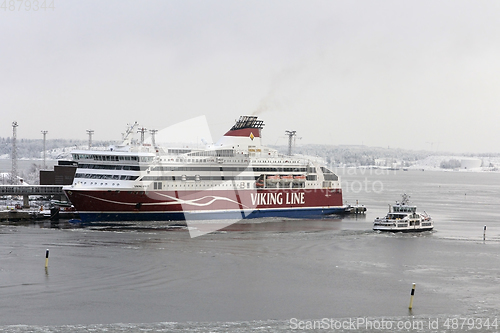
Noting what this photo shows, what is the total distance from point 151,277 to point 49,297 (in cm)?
406

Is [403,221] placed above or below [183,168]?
below

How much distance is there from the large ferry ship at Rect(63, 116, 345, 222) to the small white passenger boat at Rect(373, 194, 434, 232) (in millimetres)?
8334

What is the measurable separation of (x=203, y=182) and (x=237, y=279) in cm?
1717

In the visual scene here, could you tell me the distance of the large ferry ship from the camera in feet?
113

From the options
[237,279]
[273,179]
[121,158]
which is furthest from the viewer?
[273,179]

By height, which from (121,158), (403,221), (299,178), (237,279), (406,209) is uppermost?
(121,158)

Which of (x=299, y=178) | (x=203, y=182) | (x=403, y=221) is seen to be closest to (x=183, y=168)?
(x=203, y=182)

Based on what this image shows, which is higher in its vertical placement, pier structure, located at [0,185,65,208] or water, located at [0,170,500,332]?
pier structure, located at [0,185,65,208]

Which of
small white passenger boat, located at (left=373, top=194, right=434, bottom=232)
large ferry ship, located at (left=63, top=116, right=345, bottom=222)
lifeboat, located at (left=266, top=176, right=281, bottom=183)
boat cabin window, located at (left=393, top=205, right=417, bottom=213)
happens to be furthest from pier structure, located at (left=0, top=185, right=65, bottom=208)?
boat cabin window, located at (left=393, top=205, right=417, bottom=213)

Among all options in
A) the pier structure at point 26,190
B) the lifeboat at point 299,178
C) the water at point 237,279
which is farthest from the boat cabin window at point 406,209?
the pier structure at point 26,190

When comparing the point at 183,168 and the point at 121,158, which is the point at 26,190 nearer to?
the point at 121,158

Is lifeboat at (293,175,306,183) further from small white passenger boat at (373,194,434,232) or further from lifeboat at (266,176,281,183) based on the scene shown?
small white passenger boat at (373,194,434,232)

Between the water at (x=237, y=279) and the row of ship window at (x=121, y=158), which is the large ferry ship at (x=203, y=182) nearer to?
the row of ship window at (x=121, y=158)

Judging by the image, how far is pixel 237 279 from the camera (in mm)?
21031
